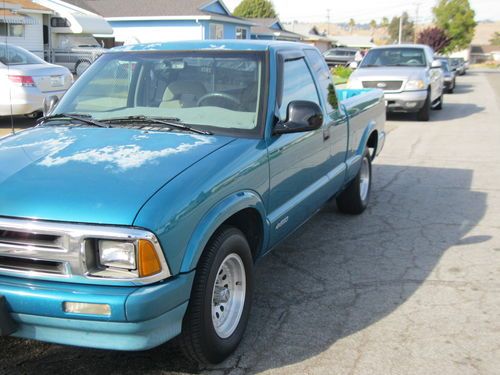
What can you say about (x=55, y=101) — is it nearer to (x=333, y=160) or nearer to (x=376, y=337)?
(x=333, y=160)

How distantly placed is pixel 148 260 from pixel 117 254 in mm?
156

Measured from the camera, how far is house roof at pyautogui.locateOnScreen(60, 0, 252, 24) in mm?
36375

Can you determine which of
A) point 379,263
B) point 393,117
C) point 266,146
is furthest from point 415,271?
point 393,117

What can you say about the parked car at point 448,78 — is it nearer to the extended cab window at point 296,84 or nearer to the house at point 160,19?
the house at point 160,19

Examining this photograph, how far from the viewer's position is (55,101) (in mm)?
4984

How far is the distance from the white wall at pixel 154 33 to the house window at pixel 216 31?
3.55 ft

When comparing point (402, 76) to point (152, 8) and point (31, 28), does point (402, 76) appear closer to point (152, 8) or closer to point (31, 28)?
point (31, 28)

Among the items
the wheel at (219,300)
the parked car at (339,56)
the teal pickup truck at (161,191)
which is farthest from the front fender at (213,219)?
the parked car at (339,56)

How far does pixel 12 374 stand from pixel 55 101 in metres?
2.35

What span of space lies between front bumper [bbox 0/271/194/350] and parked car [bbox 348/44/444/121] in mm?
12784

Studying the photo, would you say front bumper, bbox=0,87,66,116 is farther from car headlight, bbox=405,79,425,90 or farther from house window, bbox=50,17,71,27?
house window, bbox=50,17,71,27

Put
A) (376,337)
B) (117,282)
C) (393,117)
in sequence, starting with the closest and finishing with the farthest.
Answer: (117,282), (376,337), (393,117)

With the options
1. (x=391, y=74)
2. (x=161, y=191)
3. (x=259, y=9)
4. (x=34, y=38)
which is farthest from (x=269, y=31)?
(x=161, y=191)

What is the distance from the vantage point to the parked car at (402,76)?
14.9 meters
